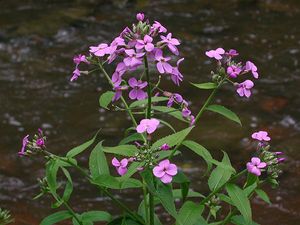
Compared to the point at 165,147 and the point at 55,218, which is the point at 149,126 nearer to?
the point at 165,147

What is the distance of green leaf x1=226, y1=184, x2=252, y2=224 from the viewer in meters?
1.90

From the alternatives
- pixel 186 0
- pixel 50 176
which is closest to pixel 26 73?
pixel 186 0

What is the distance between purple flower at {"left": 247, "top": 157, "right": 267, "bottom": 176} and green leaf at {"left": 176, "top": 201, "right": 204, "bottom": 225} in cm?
25

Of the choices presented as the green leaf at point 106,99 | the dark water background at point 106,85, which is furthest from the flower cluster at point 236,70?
the dark water background at point 106,85

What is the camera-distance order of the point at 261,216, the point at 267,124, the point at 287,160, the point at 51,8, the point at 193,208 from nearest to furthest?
1. the point at 193,208
2. the point at 261,216
3. the point at 287,160
4. the point at 267,124
5. the point at 51,8

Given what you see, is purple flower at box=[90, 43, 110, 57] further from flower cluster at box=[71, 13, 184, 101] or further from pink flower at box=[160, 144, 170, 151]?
pink flower at box=[160, 144, 170, 151]

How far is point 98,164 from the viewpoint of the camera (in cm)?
215

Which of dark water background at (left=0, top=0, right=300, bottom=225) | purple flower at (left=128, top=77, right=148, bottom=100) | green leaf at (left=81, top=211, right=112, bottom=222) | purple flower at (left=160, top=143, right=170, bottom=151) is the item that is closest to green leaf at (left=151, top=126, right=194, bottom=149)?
purple flower at (left=160, top=143, right=170, bottom=151)

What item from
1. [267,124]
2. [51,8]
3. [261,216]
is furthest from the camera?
[51,8]

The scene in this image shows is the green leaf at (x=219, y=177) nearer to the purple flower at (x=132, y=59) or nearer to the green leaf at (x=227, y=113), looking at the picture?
the green leaf at (x=227, y=113)

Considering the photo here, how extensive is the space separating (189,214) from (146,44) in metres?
0.54

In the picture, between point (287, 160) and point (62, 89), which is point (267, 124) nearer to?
point (287, 160)

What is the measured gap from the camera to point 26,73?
240 inches

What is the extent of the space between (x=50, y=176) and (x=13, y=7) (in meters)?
6.27
